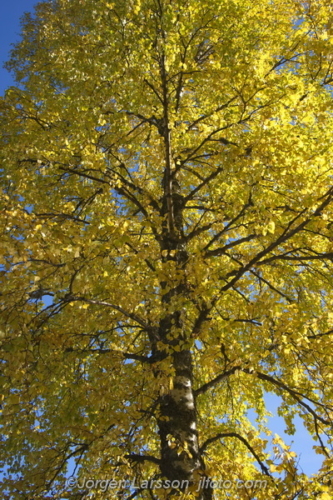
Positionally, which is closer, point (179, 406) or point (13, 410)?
point (13, 410)

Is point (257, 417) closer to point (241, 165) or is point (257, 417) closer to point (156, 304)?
point (156, 304)

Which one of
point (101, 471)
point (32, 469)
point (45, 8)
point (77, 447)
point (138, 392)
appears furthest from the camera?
point (45, 8)

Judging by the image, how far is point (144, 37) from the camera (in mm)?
4801

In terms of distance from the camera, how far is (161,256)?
522cm

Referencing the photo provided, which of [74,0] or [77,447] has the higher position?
[74,0]

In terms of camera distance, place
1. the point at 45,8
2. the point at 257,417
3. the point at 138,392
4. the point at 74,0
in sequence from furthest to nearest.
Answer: the point at 45,8 < the point at 74,0 < the point at 257,417 < the point at 138,392

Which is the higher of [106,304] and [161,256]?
[161,256]

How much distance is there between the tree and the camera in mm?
3887

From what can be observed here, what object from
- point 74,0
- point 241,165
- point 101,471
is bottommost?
point 101,471

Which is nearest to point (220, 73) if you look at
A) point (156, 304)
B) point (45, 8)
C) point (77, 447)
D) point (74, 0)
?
point (156, 304)

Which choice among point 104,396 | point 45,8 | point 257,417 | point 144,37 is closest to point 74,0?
point 45,8

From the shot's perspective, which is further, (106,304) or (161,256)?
(161,256)

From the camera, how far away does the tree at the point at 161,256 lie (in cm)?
389

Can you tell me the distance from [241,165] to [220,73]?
136 cm
